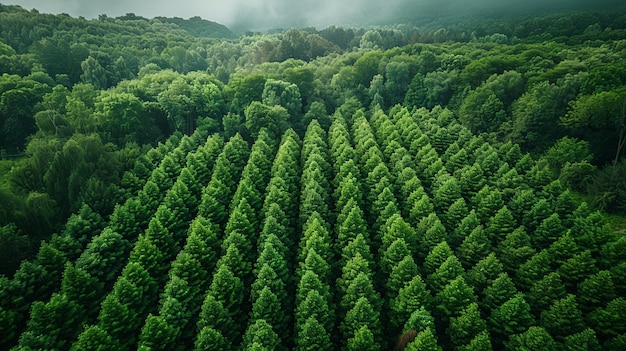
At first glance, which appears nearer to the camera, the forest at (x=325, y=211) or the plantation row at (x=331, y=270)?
the plantation row at (x=331, y=270)

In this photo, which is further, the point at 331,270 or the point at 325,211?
the point at 325,211

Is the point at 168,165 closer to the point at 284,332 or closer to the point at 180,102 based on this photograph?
the point at 180,102

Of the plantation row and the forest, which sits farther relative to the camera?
the forest

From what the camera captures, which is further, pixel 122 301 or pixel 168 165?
pixel 168 165

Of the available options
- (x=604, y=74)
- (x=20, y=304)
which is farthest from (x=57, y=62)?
(x=604, y=74)

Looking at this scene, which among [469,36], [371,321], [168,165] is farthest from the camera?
[469,36]
